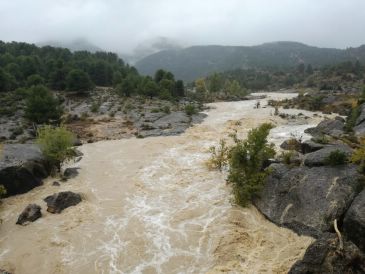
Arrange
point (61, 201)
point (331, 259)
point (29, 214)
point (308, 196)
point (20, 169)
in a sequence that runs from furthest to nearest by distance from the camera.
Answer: point (20, 169) < point (61, 201) < point (29, 214) < point (308, 196) < point (331, 259)

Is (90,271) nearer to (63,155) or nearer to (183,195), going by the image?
(183,195)

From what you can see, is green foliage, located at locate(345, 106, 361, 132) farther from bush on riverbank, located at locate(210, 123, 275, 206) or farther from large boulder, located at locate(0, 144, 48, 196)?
large boulder, located at locate(0, 144, 48, 196)

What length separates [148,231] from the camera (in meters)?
22.5

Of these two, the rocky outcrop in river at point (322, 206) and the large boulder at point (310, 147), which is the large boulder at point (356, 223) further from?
the large boulder at point (310, 147)

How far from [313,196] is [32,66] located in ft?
343

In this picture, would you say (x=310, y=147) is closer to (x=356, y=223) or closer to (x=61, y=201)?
(x=356, y=223)

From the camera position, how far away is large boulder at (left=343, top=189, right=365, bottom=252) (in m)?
16.6

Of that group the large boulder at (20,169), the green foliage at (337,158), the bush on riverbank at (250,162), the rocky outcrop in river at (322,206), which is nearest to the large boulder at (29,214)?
the large boulder at (20,169)

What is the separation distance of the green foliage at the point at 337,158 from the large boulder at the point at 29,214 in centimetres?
1976

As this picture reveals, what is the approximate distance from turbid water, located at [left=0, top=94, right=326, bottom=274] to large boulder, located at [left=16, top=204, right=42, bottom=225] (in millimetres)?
440

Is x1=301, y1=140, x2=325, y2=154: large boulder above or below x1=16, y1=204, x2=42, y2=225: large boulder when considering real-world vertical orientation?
above

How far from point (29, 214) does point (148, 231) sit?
28.3 feet

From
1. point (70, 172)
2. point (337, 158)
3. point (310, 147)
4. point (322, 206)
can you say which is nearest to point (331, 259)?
point (322, 206)

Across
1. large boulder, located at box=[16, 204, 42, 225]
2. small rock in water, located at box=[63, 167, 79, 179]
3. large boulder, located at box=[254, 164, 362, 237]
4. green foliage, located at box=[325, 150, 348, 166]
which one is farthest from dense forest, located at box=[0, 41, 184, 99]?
green foliage, located at box=[325, 150, 348, 166]
